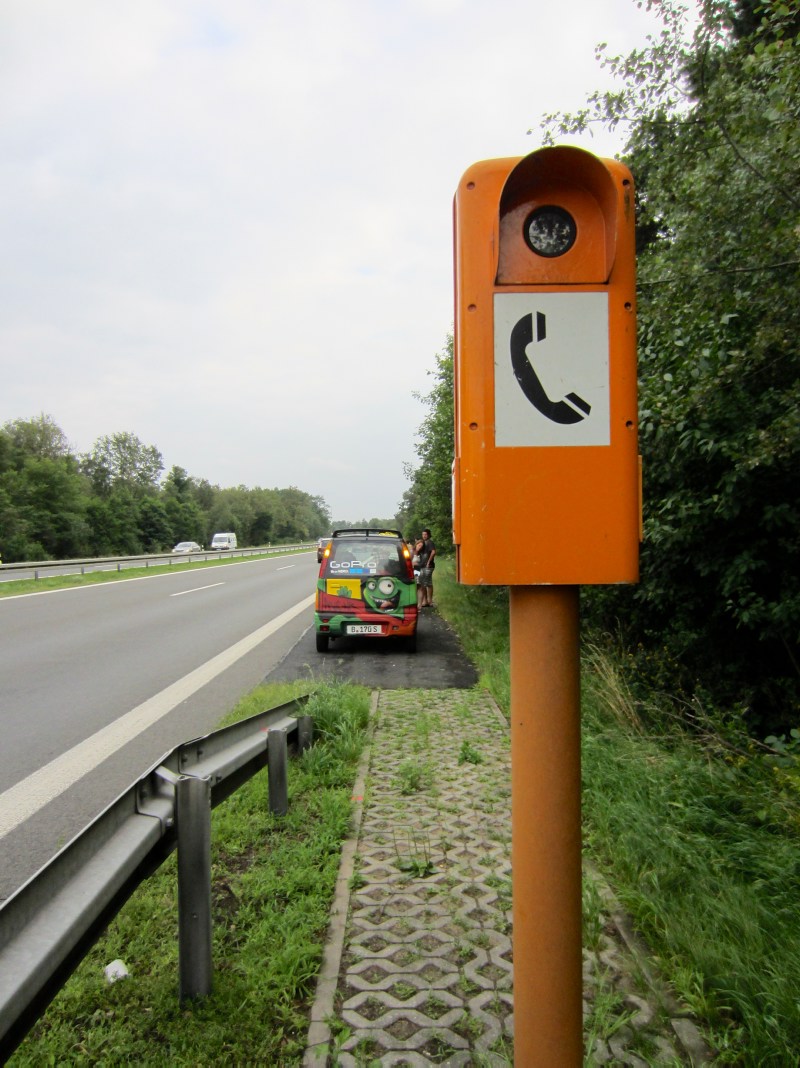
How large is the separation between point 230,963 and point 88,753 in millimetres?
3734

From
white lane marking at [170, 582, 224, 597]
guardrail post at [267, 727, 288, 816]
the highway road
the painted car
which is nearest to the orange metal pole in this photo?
guardrail post at [267, 727, 288, 816]

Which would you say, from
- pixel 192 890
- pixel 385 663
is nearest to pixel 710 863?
pixel 192 890

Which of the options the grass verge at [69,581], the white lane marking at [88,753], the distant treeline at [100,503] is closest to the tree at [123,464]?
the distant treeline at [100,503]

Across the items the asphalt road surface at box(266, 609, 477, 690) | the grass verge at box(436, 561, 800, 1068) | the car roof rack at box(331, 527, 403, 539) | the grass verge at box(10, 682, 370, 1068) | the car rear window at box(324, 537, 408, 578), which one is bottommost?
the asphalt road surface at box(266, 609, 477, 690)

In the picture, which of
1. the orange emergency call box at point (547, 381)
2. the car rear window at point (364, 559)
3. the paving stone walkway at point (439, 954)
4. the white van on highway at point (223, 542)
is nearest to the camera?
the orange emergency call box at point (547, 381)

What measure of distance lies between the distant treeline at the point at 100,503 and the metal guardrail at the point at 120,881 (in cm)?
6259

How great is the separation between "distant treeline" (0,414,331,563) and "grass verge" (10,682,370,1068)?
61.7 m

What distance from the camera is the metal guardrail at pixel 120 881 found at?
5.93ft

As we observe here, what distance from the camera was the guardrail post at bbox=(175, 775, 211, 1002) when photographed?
281cm

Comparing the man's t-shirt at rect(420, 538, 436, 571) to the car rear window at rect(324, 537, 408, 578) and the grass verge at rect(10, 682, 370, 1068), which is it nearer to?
the car rear window at rect(324, 537, 408, 578)

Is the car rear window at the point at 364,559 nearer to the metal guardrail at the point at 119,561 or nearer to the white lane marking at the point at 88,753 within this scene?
the white lane marking at the point at 88,753

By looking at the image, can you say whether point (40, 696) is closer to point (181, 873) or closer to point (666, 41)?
point (181, 873)

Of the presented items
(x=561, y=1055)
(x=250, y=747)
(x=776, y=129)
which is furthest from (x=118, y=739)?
(x=776, y=129)

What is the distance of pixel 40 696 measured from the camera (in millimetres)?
8461
